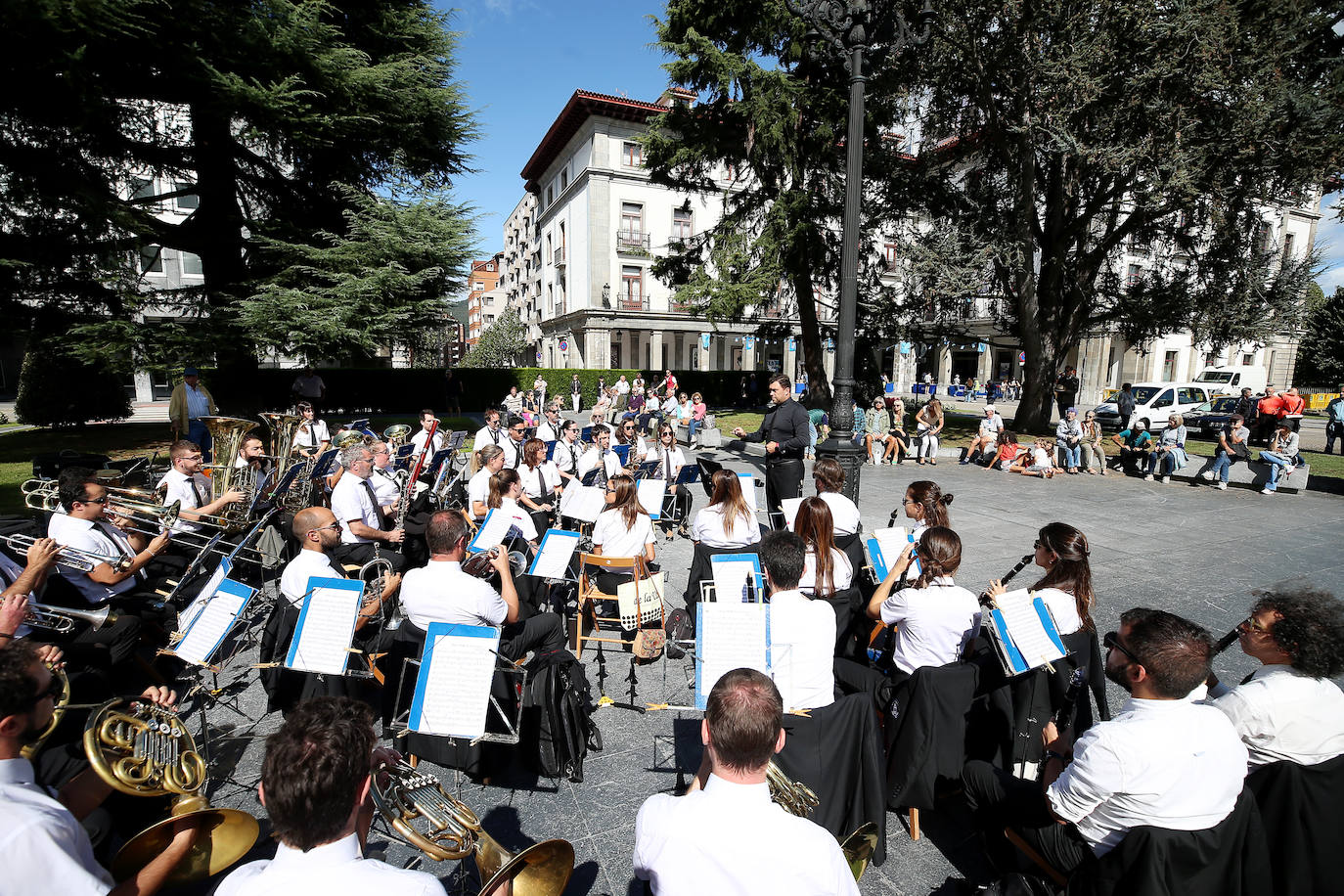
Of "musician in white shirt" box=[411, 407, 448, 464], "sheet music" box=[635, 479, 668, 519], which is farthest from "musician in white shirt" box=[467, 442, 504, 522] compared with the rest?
"musician in white shirt" box=[411, 407, 448, 464]

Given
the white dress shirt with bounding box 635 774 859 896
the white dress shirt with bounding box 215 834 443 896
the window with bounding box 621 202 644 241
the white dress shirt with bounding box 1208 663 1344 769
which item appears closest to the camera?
the white dress shirt with bounding box 215 834 443 896

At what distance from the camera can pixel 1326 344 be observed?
32531mm

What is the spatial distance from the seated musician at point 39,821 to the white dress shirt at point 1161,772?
10.3ft

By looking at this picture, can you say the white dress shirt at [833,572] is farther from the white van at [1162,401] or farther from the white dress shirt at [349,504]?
the white van at [1162,401]

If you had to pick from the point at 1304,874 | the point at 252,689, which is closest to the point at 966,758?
the point at 1304,874

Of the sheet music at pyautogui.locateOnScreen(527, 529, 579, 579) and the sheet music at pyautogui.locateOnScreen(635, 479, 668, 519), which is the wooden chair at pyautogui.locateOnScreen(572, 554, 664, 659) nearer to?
the sheet music at pyautogui.locateOnScreen(527, 529, 579, 579)

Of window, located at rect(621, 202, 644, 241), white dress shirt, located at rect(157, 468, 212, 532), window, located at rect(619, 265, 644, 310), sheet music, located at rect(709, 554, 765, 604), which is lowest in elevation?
sheet music, located at rect(709, 554, 765, 604)

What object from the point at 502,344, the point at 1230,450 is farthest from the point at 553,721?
the point at 502,344

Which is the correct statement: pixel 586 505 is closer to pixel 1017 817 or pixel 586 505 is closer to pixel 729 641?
pixel 729 641

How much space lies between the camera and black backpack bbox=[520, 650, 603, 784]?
3414 millimetres

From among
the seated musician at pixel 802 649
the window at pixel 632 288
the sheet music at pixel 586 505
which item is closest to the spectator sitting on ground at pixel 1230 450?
the sheet music at pixel 586 505

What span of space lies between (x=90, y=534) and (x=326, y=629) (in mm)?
2259

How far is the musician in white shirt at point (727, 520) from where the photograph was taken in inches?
203

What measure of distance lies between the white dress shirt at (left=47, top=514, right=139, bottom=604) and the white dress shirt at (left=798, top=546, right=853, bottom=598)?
4.74m
